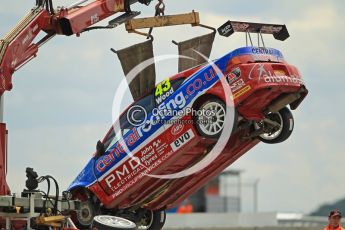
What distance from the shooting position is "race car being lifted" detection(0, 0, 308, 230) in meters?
15.8

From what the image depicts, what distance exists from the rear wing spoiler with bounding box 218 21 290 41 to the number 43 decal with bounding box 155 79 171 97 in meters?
1.22

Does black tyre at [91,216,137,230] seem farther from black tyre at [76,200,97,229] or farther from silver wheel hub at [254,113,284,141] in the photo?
silver wheel hub at [254,113,284,141]

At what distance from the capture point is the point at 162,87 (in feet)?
54.1

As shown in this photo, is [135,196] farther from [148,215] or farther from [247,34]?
[247,34]

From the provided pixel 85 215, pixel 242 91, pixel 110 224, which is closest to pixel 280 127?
pixel 242 91

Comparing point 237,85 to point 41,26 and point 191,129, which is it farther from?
point 41,26

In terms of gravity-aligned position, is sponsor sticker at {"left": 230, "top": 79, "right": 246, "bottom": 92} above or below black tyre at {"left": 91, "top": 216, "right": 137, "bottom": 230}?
above

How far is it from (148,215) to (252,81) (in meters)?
3.88

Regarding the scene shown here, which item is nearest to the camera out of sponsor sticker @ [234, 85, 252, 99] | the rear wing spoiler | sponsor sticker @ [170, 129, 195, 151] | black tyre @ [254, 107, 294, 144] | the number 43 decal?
sponsor sticker @ [234, 85, 252, 99]

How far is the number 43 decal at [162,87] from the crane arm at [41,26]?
5.88 feet

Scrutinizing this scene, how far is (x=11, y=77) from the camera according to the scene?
52.0 feet

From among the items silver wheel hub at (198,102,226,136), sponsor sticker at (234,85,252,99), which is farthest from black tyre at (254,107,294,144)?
sponsor sticker at (234,85,252,99)

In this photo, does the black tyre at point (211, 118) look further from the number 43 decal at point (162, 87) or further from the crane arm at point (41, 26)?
the crane arm at point (41, 26)

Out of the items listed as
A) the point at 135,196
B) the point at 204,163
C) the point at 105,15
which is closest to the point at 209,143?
the point at 204,163
